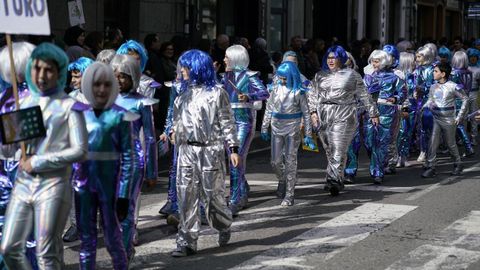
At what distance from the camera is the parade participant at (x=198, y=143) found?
7.74 m

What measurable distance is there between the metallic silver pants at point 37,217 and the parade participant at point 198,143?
219 cm

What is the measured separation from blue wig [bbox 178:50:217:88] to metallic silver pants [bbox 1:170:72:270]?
2.37m

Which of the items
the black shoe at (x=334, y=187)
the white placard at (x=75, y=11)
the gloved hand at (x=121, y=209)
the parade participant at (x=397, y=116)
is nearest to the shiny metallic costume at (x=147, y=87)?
the gloved hand at (x=121, y=209)

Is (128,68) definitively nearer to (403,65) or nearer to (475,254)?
(475,254)

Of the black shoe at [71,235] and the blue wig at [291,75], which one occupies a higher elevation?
the blue wig at [291,75]

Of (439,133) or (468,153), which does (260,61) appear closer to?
(468,153)

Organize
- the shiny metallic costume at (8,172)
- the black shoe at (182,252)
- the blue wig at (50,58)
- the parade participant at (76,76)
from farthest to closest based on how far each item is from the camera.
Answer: the parade participant at (76,76) → the black shoe at (182,252) → the shiny metallic costume at (8,172) → the blue wig at (50,58)

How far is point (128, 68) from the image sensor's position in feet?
23.5

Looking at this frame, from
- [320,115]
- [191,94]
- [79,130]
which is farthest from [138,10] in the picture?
[79,130]

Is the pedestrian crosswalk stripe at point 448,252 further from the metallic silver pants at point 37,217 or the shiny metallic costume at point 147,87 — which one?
the metallic silver pants at point 37,217

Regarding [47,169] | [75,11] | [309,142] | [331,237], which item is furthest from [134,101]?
[75,11]

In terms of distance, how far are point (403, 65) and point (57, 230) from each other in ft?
31.2

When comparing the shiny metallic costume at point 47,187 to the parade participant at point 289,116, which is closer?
the shiny metallic costume at point 47,187

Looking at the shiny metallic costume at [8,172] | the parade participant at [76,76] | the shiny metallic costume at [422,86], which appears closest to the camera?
the shiny metallic costume at [8,172]
